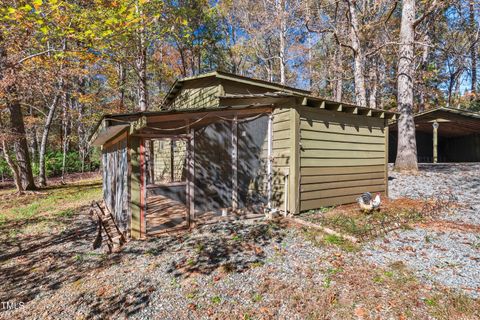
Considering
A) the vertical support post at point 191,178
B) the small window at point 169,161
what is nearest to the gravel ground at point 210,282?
the vertical support post at point 191,178

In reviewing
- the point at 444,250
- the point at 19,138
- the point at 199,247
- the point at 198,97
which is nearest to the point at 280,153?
the point at 199,247

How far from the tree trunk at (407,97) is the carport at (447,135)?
413 centimetres

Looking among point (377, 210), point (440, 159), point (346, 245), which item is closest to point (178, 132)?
point (346, 245)

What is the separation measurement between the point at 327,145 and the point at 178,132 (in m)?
4.15

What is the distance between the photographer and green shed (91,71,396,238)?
5547mm

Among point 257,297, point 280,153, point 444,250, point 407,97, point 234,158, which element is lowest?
point 257,297

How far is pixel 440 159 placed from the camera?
21.0m

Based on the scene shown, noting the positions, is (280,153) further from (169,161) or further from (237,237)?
(169,161)

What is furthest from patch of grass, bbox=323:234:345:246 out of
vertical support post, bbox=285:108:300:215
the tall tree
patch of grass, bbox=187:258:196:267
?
the tall tree

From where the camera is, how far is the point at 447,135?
20125 mm

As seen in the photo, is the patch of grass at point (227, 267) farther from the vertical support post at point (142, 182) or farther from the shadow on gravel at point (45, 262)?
the vertical support post at point (142, 182)

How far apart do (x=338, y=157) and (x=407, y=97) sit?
21.4 ft

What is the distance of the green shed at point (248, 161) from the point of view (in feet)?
18.2

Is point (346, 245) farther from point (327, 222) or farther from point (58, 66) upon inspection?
point (58, 66)
